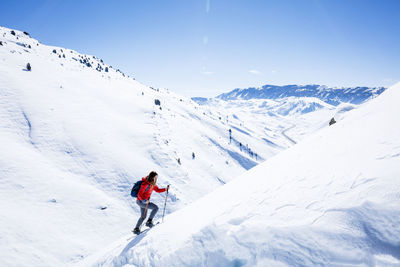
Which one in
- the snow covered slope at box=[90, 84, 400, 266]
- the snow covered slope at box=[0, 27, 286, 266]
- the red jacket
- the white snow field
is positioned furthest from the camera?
the snow covered slope at box=[0, 27, 286, 266]

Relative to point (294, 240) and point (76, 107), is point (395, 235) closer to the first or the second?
point (294, 240)

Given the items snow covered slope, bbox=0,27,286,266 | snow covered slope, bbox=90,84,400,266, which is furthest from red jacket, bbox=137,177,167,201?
snow covered slope, bbox=0,27,286,266

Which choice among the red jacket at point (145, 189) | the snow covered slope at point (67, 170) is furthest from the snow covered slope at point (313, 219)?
the snow covered slope at point (67, 170)

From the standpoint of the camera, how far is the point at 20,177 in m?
20.1

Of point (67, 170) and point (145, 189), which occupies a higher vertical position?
point (145, 189)

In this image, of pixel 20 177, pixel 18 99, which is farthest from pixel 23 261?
pixel 18 99

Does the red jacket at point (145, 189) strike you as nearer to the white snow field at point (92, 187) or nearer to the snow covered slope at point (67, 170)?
the white snow field at point (92, 187)

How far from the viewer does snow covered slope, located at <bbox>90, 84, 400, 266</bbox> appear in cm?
341

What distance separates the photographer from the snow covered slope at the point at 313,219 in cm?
341

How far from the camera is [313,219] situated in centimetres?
391

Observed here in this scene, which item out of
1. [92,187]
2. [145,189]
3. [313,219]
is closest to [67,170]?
[92,187]

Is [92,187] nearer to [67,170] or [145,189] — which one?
[67,170]

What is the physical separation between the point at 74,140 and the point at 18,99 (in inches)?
566

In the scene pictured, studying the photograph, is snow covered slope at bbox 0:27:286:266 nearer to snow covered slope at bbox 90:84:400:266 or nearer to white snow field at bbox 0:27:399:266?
white snow field at bbox 0:27:399:266
